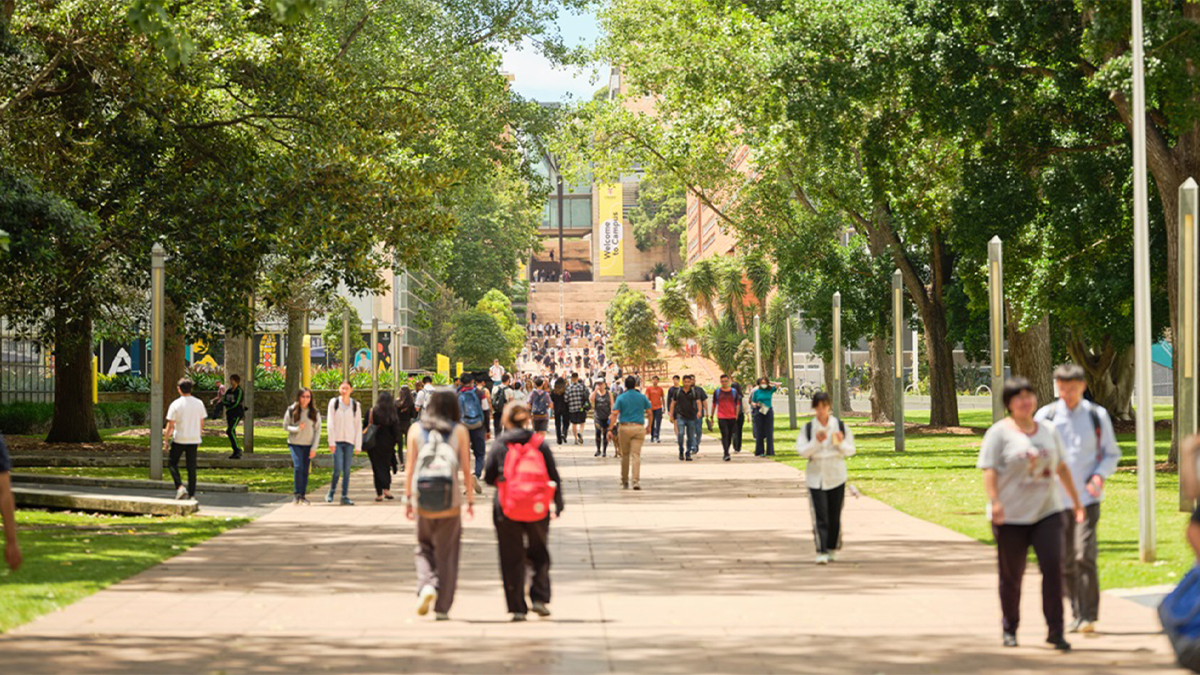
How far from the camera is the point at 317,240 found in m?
25.1

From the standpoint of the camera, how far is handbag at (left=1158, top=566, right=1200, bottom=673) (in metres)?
5.38

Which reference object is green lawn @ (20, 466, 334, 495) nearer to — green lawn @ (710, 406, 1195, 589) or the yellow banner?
green lawn @ (710, 406, 1195, 589)

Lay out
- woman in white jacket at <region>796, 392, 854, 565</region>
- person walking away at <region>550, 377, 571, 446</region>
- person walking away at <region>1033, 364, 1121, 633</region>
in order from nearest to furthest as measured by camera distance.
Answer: person walking away at <region>1033, 364, 1121, 633</region>, woman in white jacket at <region>796, 392, 854, 565</region>, person walking away at <region>550, 377, 571, 446</region>

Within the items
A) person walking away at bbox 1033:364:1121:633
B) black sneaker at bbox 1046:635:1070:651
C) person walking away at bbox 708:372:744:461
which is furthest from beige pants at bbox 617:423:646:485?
black sneaker at bbox 1046:635:1070:651

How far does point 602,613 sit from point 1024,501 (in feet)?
9.21

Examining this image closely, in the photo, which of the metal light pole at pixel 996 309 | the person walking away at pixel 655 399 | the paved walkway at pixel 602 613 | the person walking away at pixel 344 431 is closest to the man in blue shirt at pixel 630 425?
the person walking away at pixel 344 431

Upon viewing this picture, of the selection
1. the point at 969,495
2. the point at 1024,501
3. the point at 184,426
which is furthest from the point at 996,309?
the point at 1024,501

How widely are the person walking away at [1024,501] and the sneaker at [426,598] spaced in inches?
128

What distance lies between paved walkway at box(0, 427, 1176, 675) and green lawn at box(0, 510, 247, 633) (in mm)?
233

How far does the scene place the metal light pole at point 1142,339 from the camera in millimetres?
12703

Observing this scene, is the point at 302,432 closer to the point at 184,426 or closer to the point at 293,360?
the point at 184,426

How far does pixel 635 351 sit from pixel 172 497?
71.9 m

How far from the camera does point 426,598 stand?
9.77 m

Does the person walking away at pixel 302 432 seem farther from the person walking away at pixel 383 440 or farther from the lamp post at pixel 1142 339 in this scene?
the lamp post at pixel 1142 339
